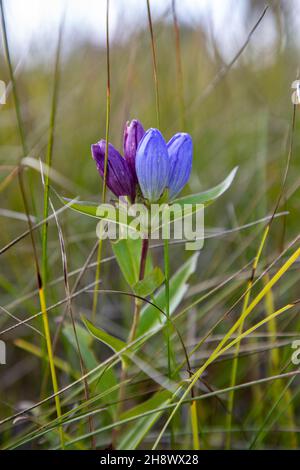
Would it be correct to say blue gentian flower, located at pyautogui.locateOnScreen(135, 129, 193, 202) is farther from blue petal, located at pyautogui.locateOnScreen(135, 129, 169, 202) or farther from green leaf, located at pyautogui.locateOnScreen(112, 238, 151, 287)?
green leaf, located at pyautogui.locateOnScreen(112, 238, 151, 287)

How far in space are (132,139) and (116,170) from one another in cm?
6

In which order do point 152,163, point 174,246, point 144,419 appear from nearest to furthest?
point 152,163 < point 144,419 < point 174,246

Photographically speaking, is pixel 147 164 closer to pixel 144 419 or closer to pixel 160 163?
pixel 160 163

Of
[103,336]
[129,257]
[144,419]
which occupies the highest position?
[129,257]

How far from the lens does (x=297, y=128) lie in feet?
6.12

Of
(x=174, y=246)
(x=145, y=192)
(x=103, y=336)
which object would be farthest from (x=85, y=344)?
(x=174, y=246)

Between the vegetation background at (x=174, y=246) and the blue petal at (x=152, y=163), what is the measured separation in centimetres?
20

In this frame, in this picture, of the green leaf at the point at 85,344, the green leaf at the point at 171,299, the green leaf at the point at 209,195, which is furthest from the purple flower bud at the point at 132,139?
the green leaf at the point at 85,344

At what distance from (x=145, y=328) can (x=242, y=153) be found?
3.73 ft

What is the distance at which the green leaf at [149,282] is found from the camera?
807mm

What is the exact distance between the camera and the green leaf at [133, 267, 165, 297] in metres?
0.81

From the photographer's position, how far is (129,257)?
2.96 ft
